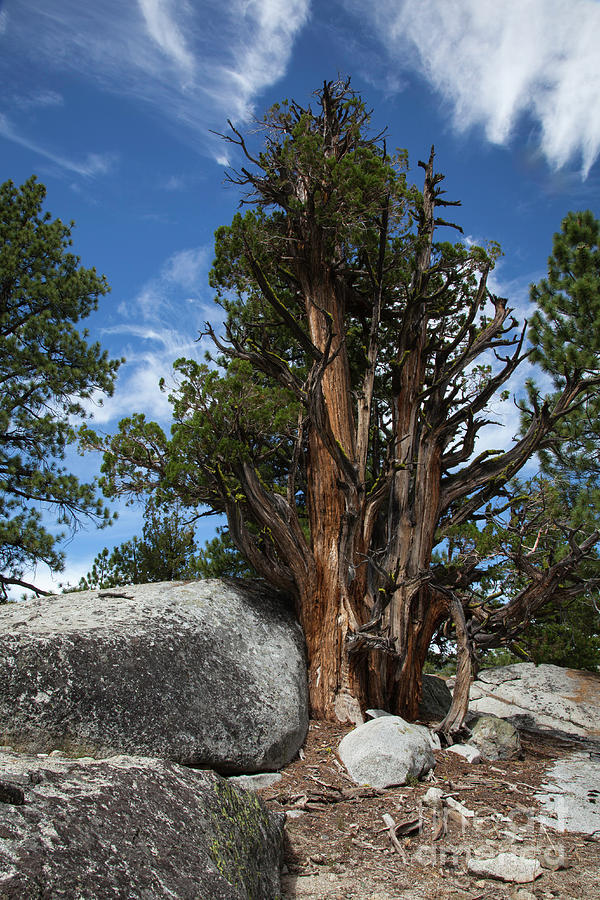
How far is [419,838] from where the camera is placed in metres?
4.79

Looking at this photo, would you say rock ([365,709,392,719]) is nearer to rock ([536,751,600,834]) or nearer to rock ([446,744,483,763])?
rock ([446,744,483,763])

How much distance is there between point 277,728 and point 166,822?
3.77 metres

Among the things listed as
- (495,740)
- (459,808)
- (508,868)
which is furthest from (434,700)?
(508,868)

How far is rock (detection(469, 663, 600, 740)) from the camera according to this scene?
11367 mm

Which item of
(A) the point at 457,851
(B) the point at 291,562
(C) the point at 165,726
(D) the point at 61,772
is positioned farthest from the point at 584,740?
(D) the point at 61,772

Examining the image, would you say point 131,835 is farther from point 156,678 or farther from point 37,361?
point 37,361

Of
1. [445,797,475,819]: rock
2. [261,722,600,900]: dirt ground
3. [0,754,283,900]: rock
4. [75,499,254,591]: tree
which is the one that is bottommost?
[261,722,600,900]: dirt ground

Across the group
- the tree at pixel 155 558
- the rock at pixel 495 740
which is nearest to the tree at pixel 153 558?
the tree at pixel 155 558

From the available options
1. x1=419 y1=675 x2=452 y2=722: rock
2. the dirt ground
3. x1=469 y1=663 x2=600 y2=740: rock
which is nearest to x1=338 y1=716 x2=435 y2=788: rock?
the dirt ground

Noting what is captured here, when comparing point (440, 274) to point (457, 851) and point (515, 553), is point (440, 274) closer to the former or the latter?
point (515, 553)

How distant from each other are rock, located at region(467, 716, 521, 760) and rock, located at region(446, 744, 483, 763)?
0.20 meters

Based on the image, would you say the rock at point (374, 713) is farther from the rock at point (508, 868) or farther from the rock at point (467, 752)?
the rock at point (508, 868)

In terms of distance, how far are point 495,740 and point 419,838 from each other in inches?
131

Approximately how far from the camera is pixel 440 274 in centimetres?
1150
